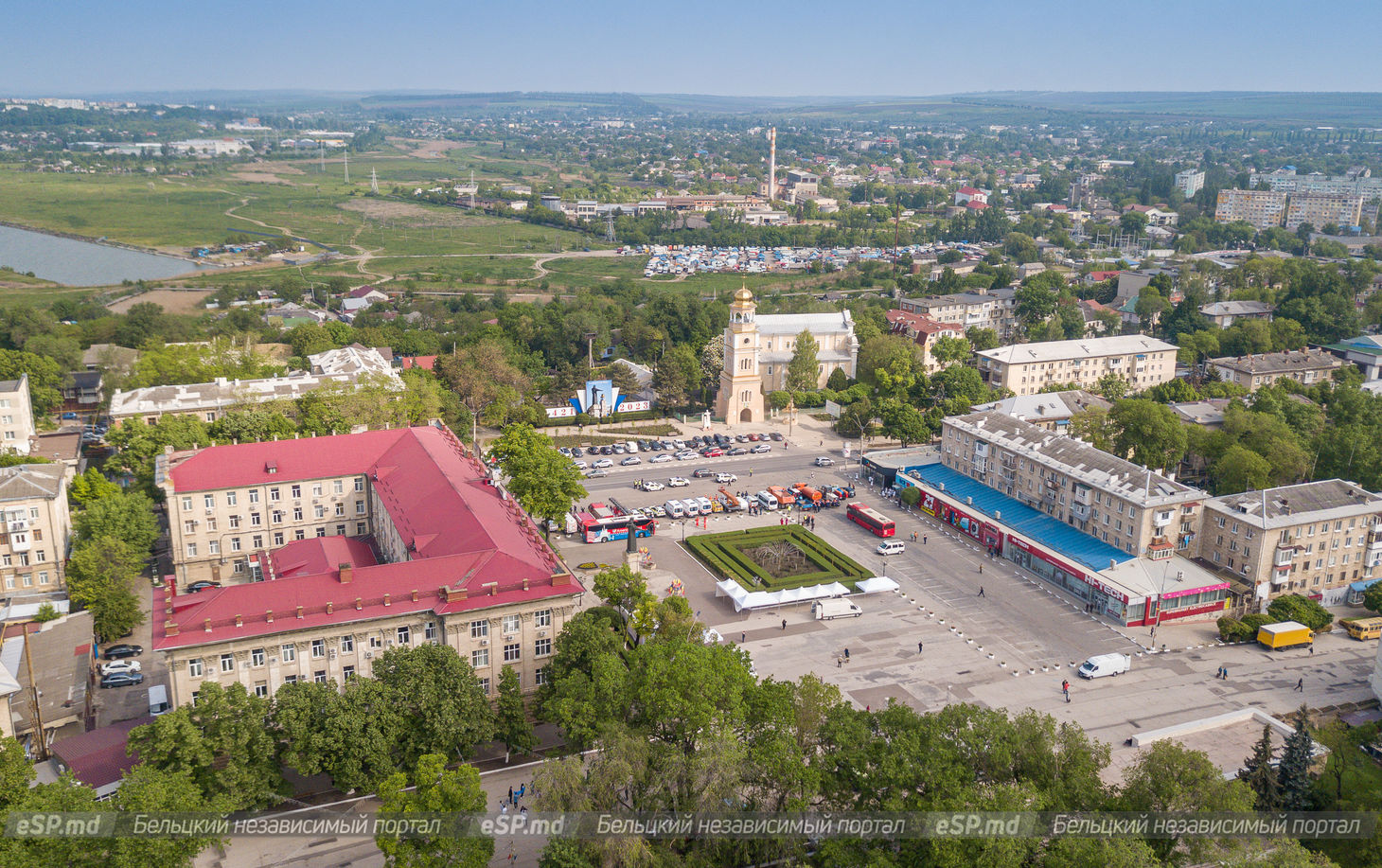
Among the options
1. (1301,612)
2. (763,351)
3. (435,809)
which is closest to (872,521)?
(1301,612)

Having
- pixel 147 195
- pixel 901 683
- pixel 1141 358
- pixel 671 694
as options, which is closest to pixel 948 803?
pixel 671 694

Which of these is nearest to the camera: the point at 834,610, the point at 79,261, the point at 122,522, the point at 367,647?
the point at 367,647

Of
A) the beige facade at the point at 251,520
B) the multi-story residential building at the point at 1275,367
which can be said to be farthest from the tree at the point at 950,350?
the beige facade at the point at 251,520

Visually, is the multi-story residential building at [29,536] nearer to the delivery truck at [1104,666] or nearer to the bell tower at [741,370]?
the bell tower at [741,370]

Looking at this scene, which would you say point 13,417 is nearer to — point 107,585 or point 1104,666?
point 107,585

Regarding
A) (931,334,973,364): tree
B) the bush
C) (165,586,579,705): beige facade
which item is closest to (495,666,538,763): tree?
(165,586,579,705): beige facade

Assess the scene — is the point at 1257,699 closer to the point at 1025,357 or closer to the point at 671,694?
the point at 671,694
